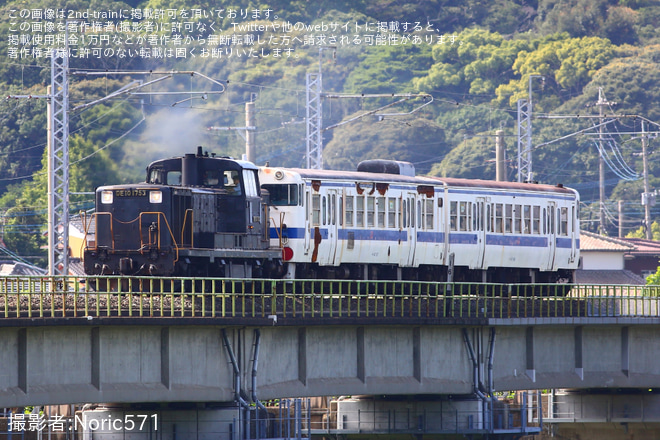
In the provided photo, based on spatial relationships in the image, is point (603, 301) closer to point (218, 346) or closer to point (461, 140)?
point (218, 346)

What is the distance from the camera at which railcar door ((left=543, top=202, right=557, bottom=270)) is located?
2024 inches

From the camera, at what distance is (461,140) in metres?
143

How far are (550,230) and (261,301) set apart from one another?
20.7 metres

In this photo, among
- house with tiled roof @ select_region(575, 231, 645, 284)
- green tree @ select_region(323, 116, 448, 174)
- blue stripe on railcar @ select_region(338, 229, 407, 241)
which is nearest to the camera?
blue stripe on railcar @ select_region(338, 229, 407, 241)

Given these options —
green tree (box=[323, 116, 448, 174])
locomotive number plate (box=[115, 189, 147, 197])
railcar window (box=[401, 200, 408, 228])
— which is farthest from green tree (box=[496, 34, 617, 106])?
locomotive number plate (box=[115, 189, 147, 197])

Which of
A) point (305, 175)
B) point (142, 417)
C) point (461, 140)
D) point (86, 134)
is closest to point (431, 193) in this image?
point (305, 175)

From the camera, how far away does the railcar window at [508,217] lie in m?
49.5

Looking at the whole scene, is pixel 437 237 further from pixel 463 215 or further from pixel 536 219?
pixel 536 219

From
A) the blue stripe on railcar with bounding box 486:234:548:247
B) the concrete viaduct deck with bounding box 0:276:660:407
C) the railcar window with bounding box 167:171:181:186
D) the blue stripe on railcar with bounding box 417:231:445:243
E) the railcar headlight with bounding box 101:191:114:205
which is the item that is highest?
the railcar window with bounding box 167:171:181:186

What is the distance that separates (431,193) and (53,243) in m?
13.9

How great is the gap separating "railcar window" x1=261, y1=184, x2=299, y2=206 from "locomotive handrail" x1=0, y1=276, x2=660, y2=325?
304 centimetres

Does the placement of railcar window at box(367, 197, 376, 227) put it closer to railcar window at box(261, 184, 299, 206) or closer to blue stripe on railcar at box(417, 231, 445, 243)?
blue stripe on railcar at box(417, 231, 445, 243)

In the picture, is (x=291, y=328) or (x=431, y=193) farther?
(x=431, y=193)

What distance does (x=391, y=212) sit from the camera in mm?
44594
